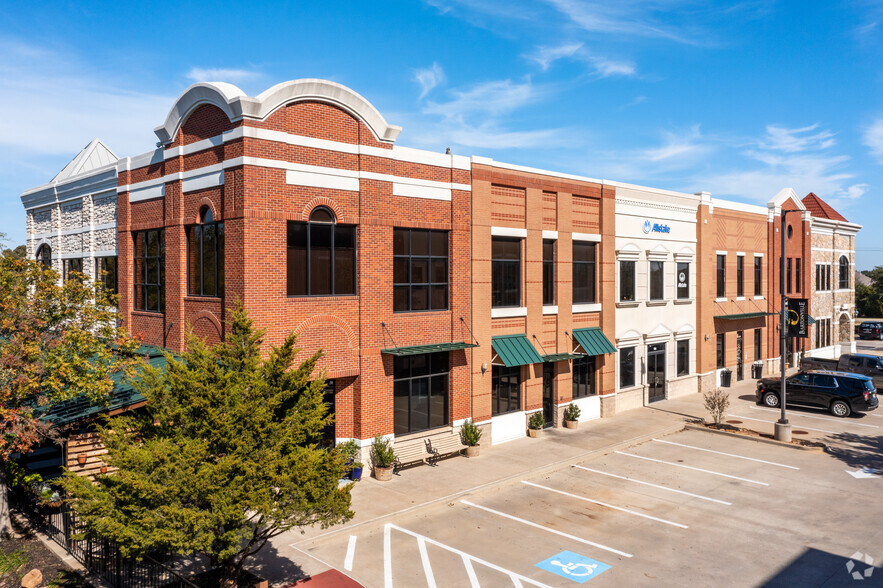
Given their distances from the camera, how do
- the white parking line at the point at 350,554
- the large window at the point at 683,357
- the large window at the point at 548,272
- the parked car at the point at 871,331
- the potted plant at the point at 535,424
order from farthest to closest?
the parked car at the point at 871,331 → the large window at the point at 683,357 → the large window at the point at 548,272 → the potted plant at the point at 535,424 → the white parking line at the point at 350,554

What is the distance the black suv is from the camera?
28547 mm

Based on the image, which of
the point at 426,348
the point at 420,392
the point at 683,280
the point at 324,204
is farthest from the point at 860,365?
the point at 324,204

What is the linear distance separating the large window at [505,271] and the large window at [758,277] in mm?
22183

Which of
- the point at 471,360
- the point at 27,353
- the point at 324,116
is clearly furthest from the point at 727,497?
the point at 27,353

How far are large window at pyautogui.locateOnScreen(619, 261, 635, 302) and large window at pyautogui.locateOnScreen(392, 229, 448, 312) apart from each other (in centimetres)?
1102

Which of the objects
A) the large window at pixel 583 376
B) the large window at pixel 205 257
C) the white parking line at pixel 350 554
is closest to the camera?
the white parking line at pixel 350 554

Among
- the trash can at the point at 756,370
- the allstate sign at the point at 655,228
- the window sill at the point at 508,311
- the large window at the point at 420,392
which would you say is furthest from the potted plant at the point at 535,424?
the trash can at the point at 756,370

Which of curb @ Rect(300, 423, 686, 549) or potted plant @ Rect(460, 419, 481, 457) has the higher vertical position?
potted plant @ Rect(460, 419, 481, 457)

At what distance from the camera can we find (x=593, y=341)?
88.8ft

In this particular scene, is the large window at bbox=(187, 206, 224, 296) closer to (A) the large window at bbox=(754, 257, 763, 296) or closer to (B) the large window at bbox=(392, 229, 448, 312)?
(B) the large window at bbox=(392, 229, 448, 312)

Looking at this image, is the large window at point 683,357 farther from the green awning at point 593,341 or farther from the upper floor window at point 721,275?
the green awning at point 593,341

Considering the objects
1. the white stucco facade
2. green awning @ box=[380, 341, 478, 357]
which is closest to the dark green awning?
the white stucco facade

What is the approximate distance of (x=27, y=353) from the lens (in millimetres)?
13594

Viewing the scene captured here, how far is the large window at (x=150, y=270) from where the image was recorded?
21.9 metres
